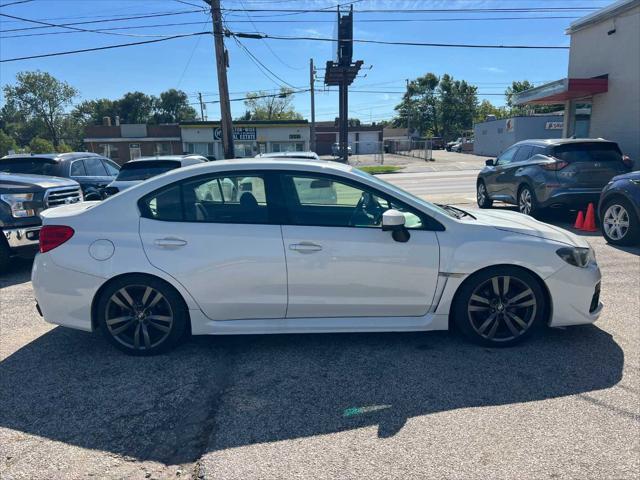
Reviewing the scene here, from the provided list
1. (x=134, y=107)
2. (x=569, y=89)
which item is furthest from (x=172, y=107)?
(x=569, y=89)

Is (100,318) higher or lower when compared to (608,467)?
higher

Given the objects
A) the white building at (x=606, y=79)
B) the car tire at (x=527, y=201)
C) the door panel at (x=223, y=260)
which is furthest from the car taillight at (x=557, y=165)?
the door panel at (x=223, y=260)

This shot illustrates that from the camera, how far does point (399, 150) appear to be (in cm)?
5519

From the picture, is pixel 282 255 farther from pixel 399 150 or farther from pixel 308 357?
pixel 399 150

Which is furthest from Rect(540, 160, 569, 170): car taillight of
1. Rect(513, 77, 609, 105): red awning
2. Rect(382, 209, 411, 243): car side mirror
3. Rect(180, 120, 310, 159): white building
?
Rect(180, 120, 310, 159): white building

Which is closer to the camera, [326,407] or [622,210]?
[326,407]

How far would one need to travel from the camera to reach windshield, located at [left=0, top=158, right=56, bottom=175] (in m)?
9.36

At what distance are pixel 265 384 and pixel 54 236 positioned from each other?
2.09 meters

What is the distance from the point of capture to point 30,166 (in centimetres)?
945

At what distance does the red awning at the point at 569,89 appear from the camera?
15727 millimetres

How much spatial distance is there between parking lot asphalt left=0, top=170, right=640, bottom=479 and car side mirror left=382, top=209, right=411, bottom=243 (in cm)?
97

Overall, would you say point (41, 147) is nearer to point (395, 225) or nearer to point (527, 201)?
point (527, 201)

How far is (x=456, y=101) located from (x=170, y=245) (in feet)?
266

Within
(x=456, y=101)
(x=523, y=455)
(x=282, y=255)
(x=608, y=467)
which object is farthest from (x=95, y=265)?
(x=456, y=101)
